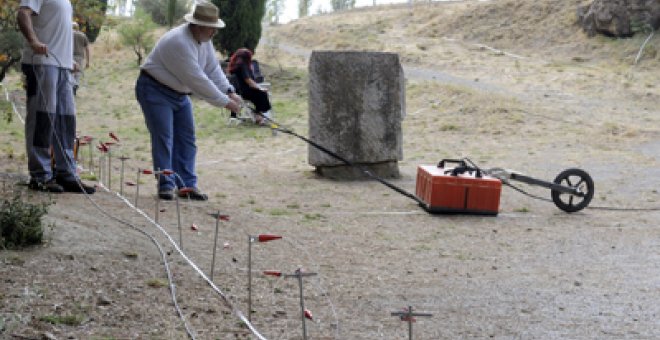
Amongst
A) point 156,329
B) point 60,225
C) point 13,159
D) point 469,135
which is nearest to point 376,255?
point 60,225

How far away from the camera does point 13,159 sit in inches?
394

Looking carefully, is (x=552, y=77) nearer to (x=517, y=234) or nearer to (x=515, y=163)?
(x=515, y=163)

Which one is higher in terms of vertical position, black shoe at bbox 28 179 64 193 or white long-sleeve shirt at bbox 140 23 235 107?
white long-sleeve shirt at bbox 140 23 235 107

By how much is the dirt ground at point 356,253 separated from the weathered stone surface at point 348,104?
0.45 metres

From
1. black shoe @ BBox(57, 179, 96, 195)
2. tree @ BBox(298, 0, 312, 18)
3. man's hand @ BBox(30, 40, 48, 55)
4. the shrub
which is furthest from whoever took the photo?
tree @ BBox(298, 0, 312, 18)

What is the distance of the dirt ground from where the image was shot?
4.34m

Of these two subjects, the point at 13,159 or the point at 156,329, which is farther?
the point at 13,159

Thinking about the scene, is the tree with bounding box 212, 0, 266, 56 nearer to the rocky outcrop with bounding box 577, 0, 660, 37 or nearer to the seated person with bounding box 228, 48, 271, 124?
the seated person with bounding box 228, 48, 271, 124

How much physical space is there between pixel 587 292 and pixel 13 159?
666 cm

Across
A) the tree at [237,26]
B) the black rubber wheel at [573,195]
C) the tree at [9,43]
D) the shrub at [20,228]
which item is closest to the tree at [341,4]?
the tree at [237,26]

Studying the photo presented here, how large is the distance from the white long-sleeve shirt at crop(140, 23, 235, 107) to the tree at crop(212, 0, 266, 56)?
17.8 meters

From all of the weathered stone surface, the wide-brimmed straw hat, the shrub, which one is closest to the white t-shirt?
the wide-brimmed straw hat

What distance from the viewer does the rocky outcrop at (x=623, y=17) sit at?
2828 cm

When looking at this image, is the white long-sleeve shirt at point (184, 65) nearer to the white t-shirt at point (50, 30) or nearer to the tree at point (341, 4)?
the white t-shirt at point (50, 30)
